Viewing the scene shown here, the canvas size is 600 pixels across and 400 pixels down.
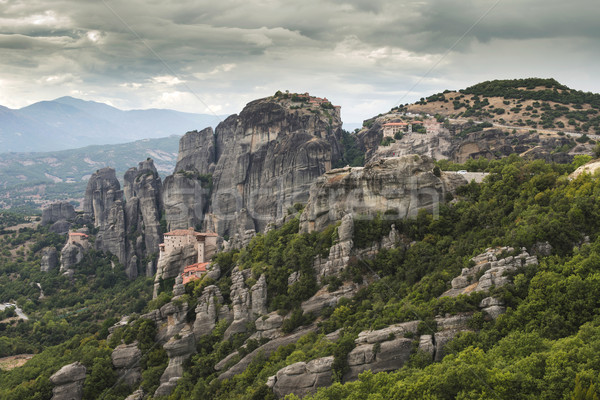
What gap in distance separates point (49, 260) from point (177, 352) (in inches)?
2473

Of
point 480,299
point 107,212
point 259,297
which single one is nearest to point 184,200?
point 107,212

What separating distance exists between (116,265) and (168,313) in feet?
183

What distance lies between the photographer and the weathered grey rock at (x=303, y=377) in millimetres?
31094

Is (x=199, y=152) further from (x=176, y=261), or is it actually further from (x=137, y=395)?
(x=137, y=395)

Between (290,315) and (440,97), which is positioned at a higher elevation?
(440,97)

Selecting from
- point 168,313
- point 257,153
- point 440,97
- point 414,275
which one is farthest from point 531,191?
point 440,97

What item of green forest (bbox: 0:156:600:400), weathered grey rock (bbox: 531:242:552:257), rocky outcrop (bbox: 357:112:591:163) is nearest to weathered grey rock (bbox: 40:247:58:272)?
green forest (bbox: 0:156:600:400)

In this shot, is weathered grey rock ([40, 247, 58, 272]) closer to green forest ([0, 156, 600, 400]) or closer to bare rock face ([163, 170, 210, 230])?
bare rock face ([163, 170, 210, 230])

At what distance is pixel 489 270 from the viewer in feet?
103

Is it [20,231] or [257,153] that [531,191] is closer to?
[257,153]

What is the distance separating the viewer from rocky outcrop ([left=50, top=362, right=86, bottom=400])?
4409 centimetres

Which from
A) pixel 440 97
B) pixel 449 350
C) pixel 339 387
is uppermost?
pixel 440 97

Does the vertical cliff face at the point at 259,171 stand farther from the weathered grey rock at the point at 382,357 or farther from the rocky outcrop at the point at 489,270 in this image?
the weathered grey rock at the point at 382,357

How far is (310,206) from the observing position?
47.3m
